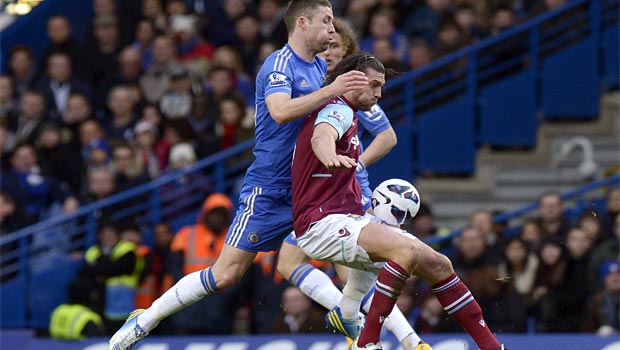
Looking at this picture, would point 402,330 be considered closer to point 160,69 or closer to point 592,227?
point 592,227

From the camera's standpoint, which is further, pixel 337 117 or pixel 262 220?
pixel 262 220

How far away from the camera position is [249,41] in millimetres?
17062

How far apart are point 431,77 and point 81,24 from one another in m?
5.87

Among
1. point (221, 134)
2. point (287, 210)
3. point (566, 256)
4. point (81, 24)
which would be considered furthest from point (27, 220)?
point (287, 210)

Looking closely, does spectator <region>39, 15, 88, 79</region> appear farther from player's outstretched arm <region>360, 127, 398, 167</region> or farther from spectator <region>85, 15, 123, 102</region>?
player's outstretched arm <region>360, 127, 398, 167</region>

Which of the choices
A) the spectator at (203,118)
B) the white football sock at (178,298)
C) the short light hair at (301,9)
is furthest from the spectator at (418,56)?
the white football sock at (178,298)

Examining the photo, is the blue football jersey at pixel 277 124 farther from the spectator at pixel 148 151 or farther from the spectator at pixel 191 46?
the spectator at pixel 191 46

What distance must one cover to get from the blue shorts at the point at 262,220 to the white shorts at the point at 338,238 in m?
0.51

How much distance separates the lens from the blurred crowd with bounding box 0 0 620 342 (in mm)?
13438

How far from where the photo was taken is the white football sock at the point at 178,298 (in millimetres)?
9617

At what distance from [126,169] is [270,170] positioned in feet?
21.8

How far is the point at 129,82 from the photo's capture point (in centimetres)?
1723

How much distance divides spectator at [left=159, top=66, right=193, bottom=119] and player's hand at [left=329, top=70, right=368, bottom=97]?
25.5ft

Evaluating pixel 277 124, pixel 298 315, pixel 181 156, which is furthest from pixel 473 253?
pixel 277 124
